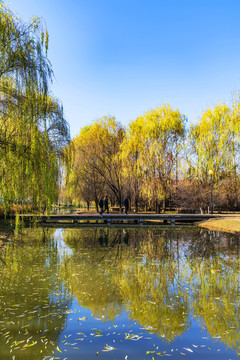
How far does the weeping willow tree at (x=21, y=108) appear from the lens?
7703mm

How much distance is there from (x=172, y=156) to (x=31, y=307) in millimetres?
24434

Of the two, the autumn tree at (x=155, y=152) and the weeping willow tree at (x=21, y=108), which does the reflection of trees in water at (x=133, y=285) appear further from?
the autumn tree at (x=155, y=152)

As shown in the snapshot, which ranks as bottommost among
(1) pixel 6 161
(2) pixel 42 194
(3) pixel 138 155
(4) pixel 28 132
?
(2) pixel 42 194

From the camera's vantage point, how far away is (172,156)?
28688 millimetres

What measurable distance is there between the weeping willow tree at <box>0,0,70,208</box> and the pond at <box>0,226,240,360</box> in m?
2.82

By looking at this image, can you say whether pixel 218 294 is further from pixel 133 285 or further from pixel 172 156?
pixel 172 156

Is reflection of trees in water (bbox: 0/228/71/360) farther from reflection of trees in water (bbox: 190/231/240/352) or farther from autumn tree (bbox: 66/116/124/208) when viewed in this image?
autumn tree (bbox: 66/116/124/208)

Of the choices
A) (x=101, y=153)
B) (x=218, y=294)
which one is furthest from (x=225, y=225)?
(x=101, y=153)

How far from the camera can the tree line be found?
2828cm

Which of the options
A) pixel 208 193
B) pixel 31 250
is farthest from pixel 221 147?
pixel 31 250

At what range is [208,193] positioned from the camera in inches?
1158

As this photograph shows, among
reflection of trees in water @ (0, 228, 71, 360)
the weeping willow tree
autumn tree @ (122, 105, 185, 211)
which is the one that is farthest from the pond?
autumn tree @ (122, 105, 185, 211)

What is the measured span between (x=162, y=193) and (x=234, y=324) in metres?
23.3

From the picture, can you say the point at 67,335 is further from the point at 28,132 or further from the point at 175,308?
the point at 28,132
